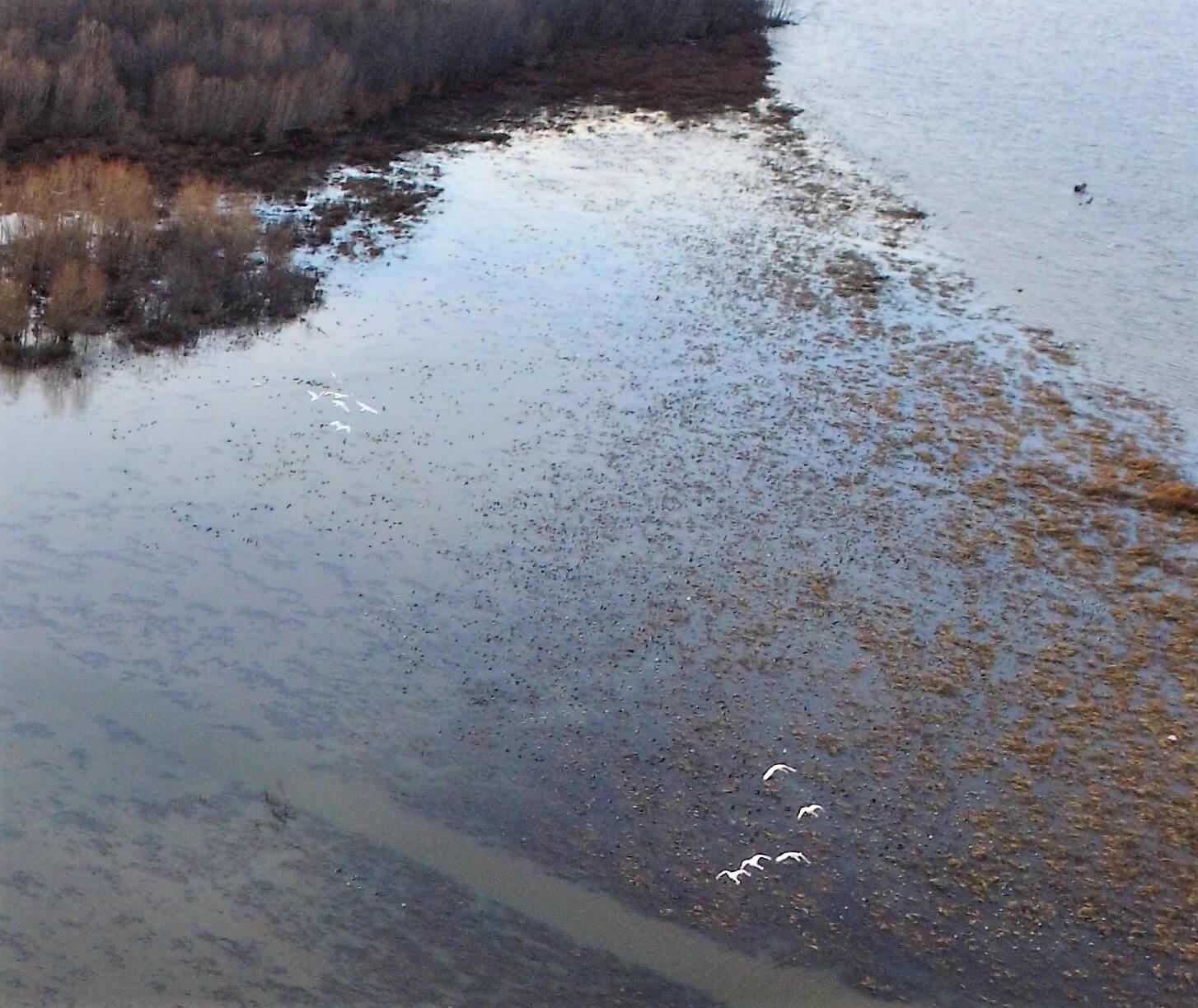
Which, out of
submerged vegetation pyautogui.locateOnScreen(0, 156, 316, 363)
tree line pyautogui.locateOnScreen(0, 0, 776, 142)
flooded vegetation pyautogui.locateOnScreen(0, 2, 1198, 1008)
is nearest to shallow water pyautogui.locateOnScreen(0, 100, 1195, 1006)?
flooded vegetation pyautogui.locateOnScreen(0, 2, 1198, 1008)

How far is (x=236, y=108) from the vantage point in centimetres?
3603

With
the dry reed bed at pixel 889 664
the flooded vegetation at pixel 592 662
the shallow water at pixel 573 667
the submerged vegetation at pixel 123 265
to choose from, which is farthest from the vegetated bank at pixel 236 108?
the dry reed bed at pixel 889 664

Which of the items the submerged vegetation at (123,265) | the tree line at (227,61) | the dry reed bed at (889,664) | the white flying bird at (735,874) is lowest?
the white flying bird at (735,874)

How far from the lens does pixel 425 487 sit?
21.1 m

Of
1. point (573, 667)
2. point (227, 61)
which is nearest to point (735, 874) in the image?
point (573, 667)

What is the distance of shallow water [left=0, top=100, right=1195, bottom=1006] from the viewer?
44.1 ft

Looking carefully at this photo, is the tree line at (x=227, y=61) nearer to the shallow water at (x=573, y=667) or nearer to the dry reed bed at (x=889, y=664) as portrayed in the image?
the shallow water at (x=573, y=667)

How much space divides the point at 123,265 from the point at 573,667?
15.4m

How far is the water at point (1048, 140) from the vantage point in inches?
1179

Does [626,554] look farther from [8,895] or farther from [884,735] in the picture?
[8,895]

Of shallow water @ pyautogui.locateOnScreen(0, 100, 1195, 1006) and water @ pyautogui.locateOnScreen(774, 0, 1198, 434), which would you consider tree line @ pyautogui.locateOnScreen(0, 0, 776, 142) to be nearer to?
shallow water @ pyautogui.locateOnScreen(0, 100, 1195, 1006)

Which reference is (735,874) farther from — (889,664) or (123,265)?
(123,265)

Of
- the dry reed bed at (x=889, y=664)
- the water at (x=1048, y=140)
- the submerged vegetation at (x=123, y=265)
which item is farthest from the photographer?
the water at (x=1048, y=140)

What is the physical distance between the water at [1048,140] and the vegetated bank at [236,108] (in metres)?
5.76
